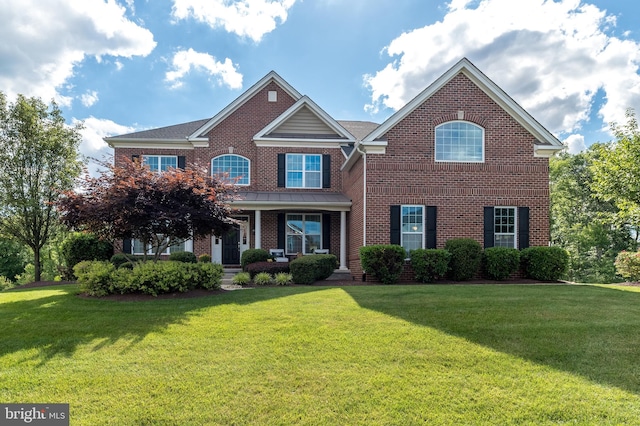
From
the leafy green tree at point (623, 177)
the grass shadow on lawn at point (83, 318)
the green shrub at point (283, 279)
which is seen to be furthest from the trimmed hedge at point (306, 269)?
the leafy green tree at point (623, 177)

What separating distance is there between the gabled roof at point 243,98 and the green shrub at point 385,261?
9756mm

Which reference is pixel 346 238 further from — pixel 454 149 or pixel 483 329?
pixel 483 329

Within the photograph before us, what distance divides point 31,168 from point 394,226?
15352 mm

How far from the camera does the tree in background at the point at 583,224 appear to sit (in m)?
28.9

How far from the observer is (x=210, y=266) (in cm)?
938

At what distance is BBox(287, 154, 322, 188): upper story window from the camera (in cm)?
1705

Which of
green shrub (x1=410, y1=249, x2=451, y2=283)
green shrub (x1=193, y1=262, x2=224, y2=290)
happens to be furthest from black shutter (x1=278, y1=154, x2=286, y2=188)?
green shrub (x1=193, y1=262, x2=224, y2=290)

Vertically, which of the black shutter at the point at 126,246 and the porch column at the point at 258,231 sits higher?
the porch column at the point at 258,231

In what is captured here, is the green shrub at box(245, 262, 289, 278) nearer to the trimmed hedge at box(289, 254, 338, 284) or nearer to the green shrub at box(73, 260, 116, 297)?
the trimmed hedge at box(289, 254, 338, 284)

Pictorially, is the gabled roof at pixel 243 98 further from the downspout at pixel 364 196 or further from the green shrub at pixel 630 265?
the green shrub at pixel 630 265

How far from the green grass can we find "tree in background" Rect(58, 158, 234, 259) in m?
2.23

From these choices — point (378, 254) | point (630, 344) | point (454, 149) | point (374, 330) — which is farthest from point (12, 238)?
point (630, 344)

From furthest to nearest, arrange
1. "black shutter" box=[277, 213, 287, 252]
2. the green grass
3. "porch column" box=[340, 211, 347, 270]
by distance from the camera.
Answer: "black shutter" box=[277, 213, 287, 252] < "porch column" box=[340, 211, 347, 270] < the green grass

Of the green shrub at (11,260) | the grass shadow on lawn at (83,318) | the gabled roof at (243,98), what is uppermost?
the gabled roof at (243,98)
